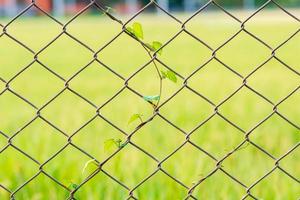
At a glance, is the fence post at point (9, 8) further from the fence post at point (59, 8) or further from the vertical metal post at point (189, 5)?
the vertical metal post at point (189, 5)

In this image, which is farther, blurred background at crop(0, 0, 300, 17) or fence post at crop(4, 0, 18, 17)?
fence post at crop(4, 0, 18, 17)

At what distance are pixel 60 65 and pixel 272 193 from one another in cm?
977

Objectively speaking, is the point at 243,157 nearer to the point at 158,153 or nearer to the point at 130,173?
the point at 158,153

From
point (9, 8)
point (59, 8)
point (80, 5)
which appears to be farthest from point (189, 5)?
point (9, 8)

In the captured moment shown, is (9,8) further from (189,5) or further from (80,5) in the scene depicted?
(189,5)

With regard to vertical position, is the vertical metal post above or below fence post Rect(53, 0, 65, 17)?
below

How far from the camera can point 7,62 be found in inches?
539

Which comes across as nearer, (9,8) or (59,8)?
(9,8)

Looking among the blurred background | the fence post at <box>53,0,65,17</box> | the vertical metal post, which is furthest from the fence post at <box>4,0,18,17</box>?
the vertical metal post

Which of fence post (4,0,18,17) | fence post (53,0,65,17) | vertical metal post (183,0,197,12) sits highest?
fence post (4,0,18,17)

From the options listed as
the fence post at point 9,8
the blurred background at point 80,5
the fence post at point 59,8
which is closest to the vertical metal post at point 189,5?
the blurred background at point 80,5

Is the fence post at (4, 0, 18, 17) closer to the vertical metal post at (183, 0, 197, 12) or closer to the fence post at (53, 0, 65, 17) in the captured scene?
the fence post at (53, 0, 65, 17)

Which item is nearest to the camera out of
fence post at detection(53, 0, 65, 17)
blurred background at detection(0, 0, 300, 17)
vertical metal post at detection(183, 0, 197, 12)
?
blurred background at detection(0, 0, 300, 17)

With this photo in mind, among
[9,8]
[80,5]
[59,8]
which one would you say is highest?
[9,8]
